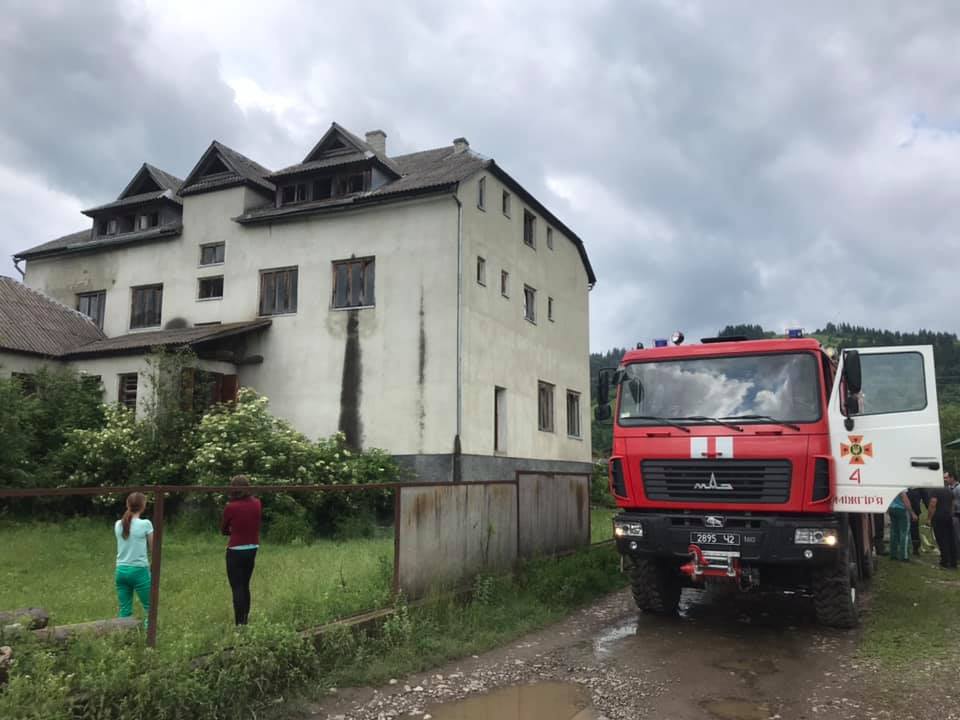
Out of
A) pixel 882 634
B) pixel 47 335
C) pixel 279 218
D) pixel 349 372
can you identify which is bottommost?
pixel 882 634

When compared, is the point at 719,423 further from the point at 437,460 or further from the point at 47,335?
the point at 47,335

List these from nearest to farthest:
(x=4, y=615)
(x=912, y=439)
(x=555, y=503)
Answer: (x=4, y=615)
(x=912, y=439)
(x=555, y=503)

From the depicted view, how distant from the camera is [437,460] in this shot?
19219mm

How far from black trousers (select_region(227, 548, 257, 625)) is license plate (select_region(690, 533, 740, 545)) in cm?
465

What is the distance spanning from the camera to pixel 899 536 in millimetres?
14133

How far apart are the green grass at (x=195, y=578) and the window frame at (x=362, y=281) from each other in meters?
7.56

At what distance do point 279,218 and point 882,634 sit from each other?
1882 cm

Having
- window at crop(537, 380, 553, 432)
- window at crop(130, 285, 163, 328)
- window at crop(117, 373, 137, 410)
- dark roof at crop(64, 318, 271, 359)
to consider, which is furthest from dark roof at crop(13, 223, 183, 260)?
window at crop(537, 380, 553, 432)

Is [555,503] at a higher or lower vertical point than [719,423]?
lower

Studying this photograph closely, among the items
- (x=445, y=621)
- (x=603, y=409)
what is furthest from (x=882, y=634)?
(x=445, y=621)

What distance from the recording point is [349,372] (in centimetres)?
2061

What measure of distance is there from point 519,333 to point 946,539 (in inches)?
499

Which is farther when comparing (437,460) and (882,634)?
(437,460)

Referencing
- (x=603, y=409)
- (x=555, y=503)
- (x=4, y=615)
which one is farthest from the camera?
(x=555, y=503)
